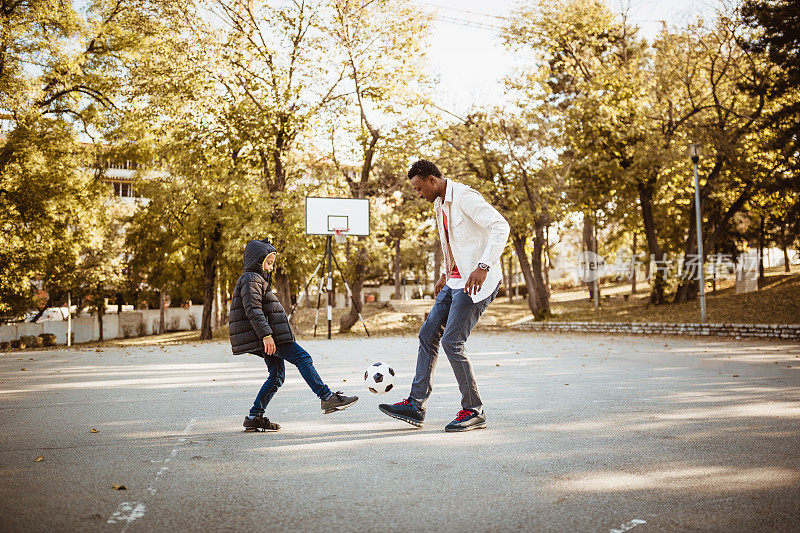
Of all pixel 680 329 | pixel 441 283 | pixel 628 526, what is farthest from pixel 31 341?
pixel 628 526

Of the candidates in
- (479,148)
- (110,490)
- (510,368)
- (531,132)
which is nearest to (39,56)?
(479,148)

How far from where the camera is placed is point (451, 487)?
11.7ft

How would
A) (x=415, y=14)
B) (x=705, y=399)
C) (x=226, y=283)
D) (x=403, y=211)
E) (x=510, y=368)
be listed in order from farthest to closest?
(x=226, y=283) < (x=403, y=211) < (x=415, y=14) < (x=510, y=368) < (x=705, y=399)

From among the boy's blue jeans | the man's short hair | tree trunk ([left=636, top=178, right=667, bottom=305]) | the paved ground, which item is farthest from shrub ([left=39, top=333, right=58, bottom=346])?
the man's short hair

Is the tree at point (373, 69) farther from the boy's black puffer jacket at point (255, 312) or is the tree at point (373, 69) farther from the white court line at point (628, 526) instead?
the white court line at point (628, 526)

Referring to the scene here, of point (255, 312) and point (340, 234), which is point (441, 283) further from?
point (340, 234)

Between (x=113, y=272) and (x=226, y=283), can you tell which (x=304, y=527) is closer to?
(x=226, y=283)

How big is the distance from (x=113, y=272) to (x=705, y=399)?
31.0 metres

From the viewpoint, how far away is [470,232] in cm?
521

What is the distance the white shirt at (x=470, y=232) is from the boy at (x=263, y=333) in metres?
Answer: 1.44

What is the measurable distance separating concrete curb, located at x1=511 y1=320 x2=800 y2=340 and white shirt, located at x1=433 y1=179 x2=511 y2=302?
11.9 metres

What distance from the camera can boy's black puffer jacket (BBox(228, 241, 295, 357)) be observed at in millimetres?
5211

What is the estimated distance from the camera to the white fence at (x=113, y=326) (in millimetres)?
31344

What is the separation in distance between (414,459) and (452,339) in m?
1.13
